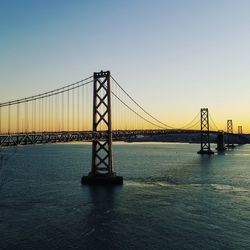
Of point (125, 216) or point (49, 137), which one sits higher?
point (49, 137)

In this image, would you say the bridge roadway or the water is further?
the bridge roadway

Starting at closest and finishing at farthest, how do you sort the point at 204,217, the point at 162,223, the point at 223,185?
1. the point at 162,223
2. the point at 204,217
3. the point at 223,185

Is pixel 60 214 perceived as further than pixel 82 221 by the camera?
Yes

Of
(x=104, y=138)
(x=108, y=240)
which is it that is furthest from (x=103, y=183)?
(x=108, y=240)

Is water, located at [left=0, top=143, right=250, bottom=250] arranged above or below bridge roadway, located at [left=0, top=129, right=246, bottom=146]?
below

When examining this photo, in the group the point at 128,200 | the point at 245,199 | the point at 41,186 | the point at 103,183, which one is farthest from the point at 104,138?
the point at 245,199

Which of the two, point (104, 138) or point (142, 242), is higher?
point (104, 138)

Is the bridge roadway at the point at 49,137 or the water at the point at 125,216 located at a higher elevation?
the bridge roadway at the point at 49,137

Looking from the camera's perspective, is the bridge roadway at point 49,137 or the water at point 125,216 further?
the bridge roadway at point 49,137

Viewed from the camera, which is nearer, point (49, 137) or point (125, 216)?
point (125, 216)

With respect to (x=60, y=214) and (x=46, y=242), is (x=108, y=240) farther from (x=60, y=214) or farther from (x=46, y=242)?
(x=60, y=214)

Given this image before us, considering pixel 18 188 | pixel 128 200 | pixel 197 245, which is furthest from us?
pixel 18 188
